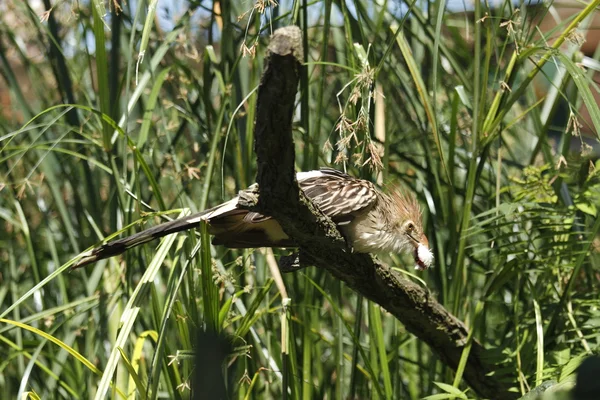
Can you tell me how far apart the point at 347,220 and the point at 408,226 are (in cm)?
33

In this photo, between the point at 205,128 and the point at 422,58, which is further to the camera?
the point at 422,58

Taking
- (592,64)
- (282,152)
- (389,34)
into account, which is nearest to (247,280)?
(389,34)

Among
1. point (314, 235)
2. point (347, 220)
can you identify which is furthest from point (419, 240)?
point (314, 235)

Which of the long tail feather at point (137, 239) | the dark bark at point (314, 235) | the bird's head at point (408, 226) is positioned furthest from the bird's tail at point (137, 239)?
the bird's head at point (408, 226)

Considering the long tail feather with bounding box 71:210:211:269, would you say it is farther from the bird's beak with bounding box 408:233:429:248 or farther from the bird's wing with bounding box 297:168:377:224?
the bird's beak with bounding box 408:233:429:248

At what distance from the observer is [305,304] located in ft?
8.55

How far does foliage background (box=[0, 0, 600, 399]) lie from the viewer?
2297mm

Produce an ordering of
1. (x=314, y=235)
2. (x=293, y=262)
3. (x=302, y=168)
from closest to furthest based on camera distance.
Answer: (x=314, y=235)
(x=293, y=262)
(x=302, y=168)

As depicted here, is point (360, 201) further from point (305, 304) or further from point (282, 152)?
point (282, 152)

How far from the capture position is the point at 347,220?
2398mm

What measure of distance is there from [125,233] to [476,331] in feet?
4.45

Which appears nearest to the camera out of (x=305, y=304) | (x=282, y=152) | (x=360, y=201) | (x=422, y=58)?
(x=282, y=152)

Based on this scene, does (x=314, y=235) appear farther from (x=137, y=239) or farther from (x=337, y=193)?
(x=137, y=239)

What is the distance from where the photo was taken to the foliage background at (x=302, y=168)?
2.30 metres
